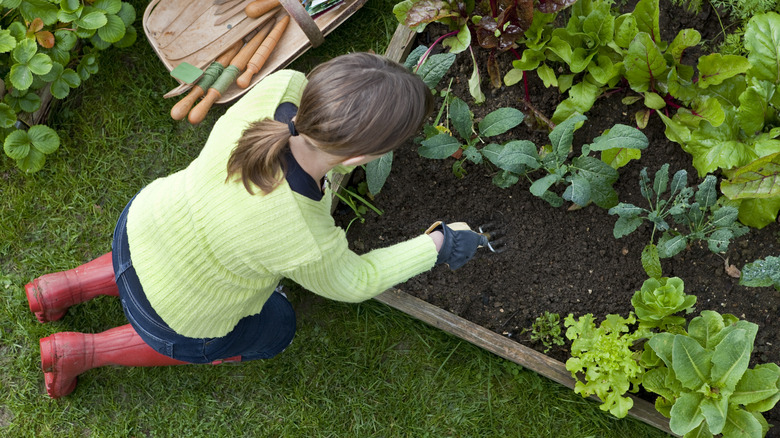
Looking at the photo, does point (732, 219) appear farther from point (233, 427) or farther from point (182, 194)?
point (233, 427)

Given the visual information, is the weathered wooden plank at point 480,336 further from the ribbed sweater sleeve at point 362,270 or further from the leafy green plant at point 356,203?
the ribbed sweater sleeve at point 362,270

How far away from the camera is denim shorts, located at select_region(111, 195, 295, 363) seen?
2070 mm

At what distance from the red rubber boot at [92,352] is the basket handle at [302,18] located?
1.31m

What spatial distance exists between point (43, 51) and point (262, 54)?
90cm

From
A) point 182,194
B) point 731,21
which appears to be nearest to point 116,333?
point 182,194

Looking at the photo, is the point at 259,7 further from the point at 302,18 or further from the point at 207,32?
the point at 302,18

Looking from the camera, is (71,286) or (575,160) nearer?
(575,160)

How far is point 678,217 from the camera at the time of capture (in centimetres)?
223

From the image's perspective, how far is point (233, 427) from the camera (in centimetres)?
277

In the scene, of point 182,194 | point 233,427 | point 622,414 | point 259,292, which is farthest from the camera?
point 233,427

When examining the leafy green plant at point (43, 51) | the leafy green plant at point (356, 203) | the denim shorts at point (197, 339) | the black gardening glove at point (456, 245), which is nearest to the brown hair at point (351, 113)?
the black gardening glove at point (456, 245)

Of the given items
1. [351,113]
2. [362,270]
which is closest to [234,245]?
[362,270]

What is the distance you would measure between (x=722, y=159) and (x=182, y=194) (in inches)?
64.0

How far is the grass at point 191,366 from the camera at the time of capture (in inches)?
106
